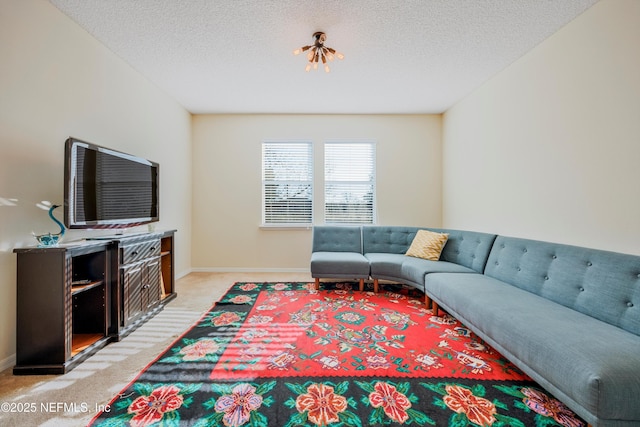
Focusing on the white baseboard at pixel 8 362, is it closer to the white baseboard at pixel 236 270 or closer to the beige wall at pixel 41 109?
the beige wall at pixel 41 109

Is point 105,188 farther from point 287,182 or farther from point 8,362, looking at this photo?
point 287,182

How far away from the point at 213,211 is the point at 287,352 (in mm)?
2969

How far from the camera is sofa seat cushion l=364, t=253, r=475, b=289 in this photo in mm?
2744

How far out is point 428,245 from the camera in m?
3.29

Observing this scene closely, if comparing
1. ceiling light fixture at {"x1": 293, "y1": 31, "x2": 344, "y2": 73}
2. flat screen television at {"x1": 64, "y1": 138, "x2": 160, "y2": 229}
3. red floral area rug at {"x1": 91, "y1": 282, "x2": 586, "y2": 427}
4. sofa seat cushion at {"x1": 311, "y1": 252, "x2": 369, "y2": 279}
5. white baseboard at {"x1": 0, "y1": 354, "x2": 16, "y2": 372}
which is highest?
ceiling light fixture at {"x1": 293, "y1": 31, "x2": 344, "y2": 73}

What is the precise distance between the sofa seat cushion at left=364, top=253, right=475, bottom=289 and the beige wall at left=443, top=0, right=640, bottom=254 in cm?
78

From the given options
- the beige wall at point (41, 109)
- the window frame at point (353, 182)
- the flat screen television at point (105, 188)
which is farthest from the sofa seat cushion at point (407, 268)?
the beige wall at point (41, 109)

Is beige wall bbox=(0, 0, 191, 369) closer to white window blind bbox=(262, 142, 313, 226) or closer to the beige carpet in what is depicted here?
the beige carpet

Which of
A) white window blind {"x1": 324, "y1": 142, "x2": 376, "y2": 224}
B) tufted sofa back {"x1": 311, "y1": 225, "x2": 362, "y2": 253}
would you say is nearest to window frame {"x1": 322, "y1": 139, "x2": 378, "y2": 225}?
white window blind {"x1": 324, "y1": 142, "x2": 376, "y2": 224}

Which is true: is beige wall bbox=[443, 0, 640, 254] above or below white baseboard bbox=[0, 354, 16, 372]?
above

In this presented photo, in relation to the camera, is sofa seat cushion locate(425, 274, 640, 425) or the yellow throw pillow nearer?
sofa seat cushion locate(425, 274, 640, 425)

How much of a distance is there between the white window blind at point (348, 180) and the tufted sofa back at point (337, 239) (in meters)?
0.44

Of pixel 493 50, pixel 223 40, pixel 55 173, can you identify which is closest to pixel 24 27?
pixel 55 173

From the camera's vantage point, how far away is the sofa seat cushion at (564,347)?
40.6 inches
